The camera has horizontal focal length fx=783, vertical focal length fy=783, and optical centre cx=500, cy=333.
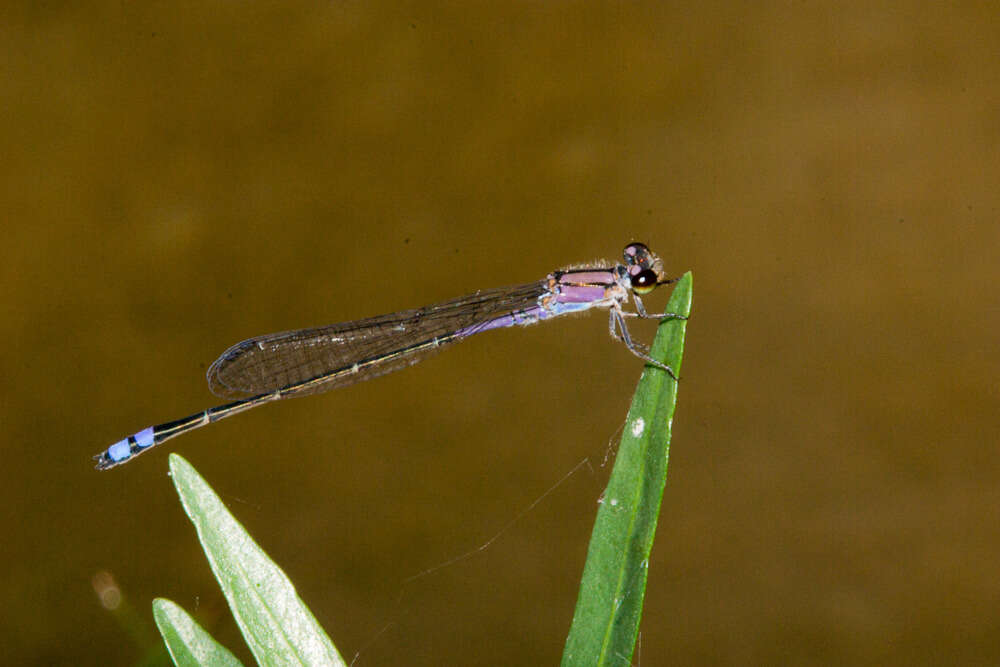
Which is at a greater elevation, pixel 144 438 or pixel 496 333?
pixel 496 333

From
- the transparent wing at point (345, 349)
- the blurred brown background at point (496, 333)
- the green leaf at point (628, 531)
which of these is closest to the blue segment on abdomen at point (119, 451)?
the transparent wing at point (345, 349)

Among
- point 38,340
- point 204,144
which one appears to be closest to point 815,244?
point 204,144

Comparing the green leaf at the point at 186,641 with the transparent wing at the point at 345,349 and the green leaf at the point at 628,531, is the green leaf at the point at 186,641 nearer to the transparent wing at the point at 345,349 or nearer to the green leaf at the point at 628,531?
the green leaf at the point at 628,531

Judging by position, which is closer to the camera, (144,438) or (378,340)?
(144,438)

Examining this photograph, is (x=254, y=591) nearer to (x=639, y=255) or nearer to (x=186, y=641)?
(x=186, y=641)

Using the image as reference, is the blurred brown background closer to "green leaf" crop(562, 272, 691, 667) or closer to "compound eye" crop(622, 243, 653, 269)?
"compound eye" crop(622, 243, 653, 269)

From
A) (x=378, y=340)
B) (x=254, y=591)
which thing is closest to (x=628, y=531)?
(x=254, y=591)
